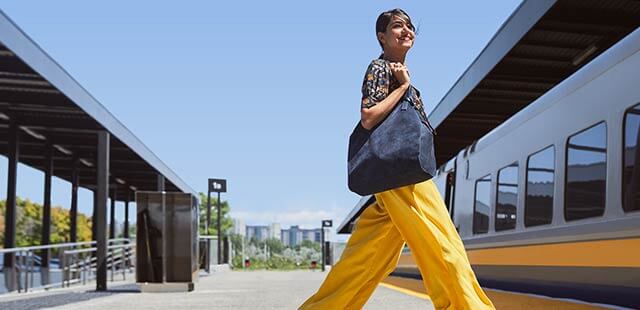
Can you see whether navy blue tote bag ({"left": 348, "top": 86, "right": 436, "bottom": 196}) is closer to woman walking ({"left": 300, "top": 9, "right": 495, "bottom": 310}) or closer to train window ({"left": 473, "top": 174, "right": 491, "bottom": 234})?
woman walking ({"left": 300, "top": 9, "right": 495, "bottom": 310})

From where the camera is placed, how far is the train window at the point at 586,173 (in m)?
8.41

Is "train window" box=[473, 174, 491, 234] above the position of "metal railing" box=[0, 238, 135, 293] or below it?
above

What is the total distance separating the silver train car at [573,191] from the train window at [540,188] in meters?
0.01

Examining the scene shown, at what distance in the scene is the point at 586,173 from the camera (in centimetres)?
894

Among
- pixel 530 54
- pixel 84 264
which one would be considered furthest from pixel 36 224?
pixel 530 54

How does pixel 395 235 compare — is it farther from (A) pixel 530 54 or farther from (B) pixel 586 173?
(A) pixel 530 54

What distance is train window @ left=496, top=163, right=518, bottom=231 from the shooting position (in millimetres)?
12242

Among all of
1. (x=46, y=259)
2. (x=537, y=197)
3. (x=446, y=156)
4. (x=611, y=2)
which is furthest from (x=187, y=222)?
(x=446, y=156)

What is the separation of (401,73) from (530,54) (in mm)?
13026

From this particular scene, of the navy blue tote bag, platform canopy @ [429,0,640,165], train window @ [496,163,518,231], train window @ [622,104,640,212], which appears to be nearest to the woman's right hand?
the navy blue tote bag

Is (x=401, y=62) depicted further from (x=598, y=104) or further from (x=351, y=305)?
(x=598, y=104)

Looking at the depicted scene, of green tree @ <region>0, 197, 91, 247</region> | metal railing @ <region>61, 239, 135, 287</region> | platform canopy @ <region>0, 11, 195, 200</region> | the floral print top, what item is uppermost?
platform canopy @ <region>0, 11, 195, 200</region>

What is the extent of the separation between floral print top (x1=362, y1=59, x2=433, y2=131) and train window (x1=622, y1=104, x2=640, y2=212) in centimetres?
371

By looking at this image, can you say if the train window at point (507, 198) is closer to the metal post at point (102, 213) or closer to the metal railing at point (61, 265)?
the metal post at point (102, 213)
